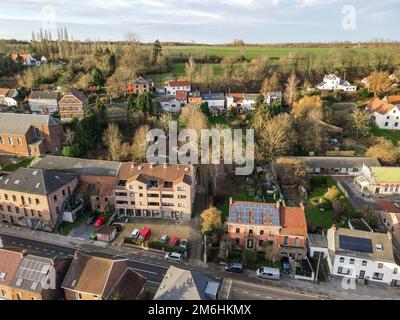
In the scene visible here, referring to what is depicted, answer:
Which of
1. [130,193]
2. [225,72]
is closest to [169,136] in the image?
[130,193]

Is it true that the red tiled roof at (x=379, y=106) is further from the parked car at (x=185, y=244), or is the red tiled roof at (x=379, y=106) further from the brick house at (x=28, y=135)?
the brick house at (x=28, y=135)

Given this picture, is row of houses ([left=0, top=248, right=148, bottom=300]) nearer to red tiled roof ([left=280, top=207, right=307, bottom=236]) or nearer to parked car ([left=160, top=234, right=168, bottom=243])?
parked car ([left=160, top=234, right=168, bottom=243])

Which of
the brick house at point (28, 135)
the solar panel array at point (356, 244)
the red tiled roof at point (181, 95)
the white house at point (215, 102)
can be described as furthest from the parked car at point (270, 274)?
the red tiled roof at point (181, 95)

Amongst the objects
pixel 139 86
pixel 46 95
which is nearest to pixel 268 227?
pixel 139 86

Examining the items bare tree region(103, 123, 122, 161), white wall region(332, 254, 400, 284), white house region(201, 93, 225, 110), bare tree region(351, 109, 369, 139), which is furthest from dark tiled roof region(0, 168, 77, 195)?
bare tree region(351, 109, 369, 139)

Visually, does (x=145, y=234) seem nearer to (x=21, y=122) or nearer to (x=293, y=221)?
(x=293, y=221)
